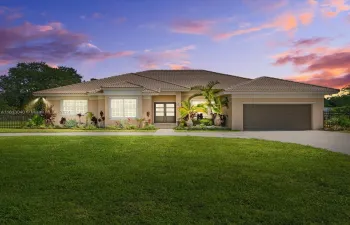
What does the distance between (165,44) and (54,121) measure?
38.8ft

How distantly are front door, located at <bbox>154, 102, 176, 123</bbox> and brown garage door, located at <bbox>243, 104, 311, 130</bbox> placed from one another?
7058 millimetres

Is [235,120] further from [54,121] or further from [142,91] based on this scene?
[54,121]

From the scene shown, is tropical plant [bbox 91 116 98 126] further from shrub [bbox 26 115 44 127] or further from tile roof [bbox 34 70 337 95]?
shrub [bbox 26 115 44 127]

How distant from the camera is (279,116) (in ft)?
79.2

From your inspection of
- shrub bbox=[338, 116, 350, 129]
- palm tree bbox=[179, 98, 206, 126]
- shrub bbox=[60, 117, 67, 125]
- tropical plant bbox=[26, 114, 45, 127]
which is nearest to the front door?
palm tree bbox=[179, 98, 206, 126]

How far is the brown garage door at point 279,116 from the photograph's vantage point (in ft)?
78.8

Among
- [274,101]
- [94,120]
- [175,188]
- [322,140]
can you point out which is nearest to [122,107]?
[94,120]

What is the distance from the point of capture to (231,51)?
2495 centimetres

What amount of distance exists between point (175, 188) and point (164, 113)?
21977 mm

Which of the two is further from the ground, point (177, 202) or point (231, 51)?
point (231, 51)

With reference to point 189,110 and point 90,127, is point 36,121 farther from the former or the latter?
point 189,110

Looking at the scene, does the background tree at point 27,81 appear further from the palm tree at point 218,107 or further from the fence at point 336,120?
the fence at point 336,120

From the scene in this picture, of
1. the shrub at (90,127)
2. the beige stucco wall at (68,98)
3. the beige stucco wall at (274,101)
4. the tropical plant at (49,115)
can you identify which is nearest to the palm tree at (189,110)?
the beige stucco wall at (274,101)

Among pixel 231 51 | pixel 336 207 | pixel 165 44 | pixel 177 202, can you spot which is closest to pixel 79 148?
pixel 177 202
